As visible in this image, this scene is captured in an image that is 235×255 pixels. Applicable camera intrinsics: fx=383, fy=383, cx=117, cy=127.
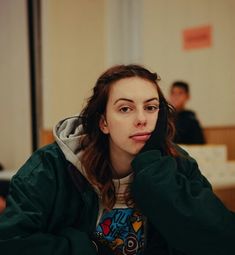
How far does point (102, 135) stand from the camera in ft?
3.82

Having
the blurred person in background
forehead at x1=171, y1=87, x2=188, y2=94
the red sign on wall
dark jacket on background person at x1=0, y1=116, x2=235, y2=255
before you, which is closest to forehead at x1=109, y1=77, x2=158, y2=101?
dark jacket on background person at x1=0, y1=116, x2=235, y2=255

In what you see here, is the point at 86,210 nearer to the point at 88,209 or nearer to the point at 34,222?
the point at 88,209

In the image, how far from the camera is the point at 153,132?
3.52 feet

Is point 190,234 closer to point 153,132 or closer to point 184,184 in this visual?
point 184,184

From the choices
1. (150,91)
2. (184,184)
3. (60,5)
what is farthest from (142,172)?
(60,5)

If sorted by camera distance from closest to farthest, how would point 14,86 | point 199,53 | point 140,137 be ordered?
point 140,137
point 199,53
point 14,86

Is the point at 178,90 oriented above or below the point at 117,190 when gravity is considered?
above

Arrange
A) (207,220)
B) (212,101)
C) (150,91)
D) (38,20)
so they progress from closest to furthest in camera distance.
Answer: (207,220) → (150,91) → (212,101) → (38,20)

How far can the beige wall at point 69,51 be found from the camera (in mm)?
3541

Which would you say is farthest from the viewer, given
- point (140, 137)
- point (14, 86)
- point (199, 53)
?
point (14, 86)

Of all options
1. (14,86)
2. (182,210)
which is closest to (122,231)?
(182,210)

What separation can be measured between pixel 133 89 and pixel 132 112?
0.06m

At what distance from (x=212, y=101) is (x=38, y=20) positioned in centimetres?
183

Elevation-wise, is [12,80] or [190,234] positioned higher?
[12,80]
